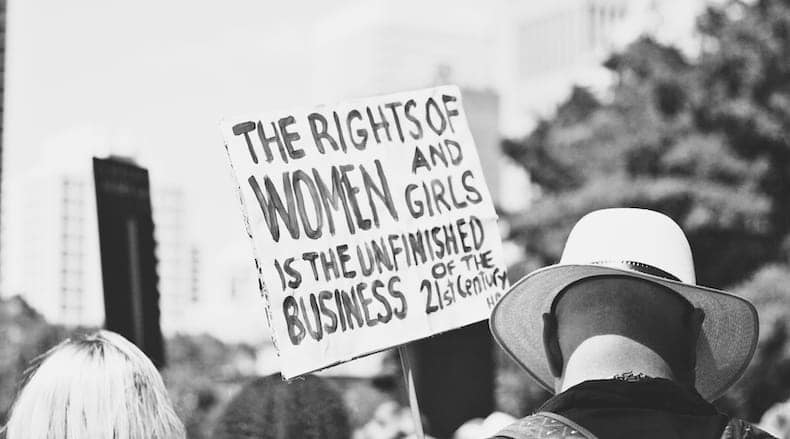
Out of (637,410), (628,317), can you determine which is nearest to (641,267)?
(628,317)

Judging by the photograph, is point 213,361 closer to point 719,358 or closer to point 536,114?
point 536,114

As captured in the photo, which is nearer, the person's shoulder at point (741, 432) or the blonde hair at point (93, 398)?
the person's shoulder at point (741, 432)

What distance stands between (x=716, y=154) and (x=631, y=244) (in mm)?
18707

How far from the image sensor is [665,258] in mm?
2846

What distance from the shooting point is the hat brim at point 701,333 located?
2.93 meters

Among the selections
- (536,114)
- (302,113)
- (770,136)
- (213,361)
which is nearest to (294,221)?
(302,113)

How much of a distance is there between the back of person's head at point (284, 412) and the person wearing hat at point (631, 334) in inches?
116

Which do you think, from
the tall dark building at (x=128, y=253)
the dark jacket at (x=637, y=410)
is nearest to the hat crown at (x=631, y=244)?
the dark jacket at (x=637, y=410)

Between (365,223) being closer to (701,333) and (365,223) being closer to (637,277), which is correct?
(701,333)

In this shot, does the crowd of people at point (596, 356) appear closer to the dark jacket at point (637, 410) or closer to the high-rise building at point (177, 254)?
the dark jacket at point (637, 410)

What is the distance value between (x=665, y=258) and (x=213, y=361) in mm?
71501

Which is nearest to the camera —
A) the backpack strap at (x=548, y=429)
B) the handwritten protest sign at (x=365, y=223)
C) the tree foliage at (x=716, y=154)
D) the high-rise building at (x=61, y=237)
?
the backpack strap at (x=548, y=429)

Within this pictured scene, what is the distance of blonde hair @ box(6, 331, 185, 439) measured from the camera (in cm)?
292

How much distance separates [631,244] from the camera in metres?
2.86
